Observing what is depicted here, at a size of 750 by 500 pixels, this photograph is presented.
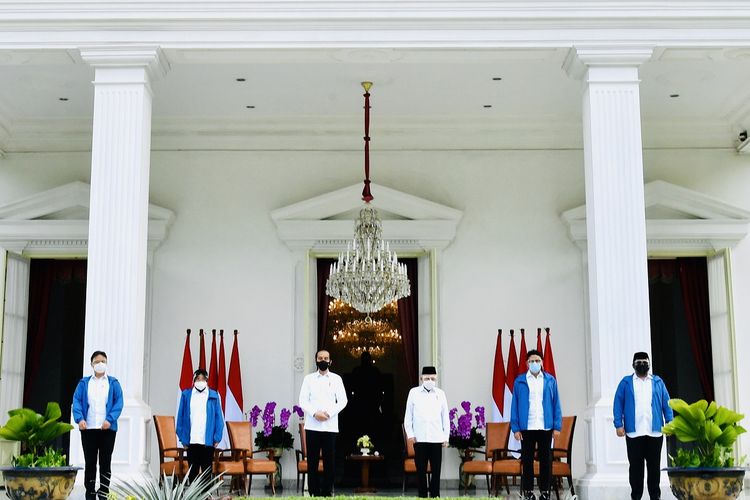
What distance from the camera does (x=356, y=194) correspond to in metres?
14.2

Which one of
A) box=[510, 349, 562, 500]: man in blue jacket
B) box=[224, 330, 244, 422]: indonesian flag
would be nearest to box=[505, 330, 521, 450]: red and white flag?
box=[510, 349, 562, 500]: man in blue jacket

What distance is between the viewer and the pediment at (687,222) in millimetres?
14000

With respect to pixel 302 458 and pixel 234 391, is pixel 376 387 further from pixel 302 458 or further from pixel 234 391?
pixel 302 458

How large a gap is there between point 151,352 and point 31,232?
2.30 meters

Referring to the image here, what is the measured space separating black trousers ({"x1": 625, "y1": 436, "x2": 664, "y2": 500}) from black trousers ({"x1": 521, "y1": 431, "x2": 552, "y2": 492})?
39.9 inches

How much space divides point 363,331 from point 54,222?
18.5ft

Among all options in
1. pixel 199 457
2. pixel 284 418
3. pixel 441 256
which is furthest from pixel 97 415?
pixel 441 256

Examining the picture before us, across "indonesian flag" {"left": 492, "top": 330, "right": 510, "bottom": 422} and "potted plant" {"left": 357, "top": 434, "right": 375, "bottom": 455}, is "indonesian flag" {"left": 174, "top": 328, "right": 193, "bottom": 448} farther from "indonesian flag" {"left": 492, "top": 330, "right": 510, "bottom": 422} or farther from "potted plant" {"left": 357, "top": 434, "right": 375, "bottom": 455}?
"indonesian flag" {"left": 492, "top": 330, "right": 510, "bottom": 422}

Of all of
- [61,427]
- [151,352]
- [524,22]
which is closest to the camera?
[61,427]

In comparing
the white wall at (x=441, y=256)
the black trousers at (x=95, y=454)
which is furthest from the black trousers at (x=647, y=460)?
the black trousers at (x=95, y=454)

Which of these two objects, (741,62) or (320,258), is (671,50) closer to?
(741,62)

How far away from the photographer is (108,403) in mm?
9258

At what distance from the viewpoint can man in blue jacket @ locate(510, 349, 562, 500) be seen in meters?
10.1

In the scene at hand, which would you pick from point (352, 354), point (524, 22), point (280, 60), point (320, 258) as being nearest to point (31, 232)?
point (320, 258)
